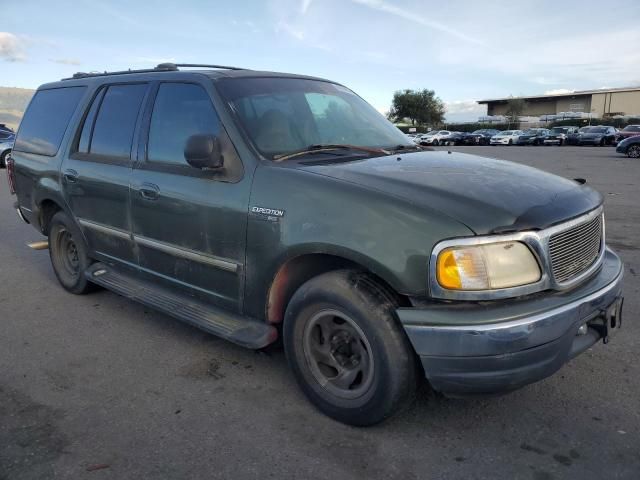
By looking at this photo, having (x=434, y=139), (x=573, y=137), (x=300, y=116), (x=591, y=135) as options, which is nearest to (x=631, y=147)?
(x=591, y=135)

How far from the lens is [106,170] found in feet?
13.5

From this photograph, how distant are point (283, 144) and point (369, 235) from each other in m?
1.09

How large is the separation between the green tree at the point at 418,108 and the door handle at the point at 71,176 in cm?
7738

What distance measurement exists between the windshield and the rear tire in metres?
2.21

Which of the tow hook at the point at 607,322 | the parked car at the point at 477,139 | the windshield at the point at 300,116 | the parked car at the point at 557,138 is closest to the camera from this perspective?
the tow hook at the point at 607,322

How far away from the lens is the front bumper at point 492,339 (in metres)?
2.33

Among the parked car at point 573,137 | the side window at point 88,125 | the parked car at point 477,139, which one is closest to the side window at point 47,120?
the side window at point 88,125

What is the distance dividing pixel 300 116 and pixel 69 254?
2956 millimetres

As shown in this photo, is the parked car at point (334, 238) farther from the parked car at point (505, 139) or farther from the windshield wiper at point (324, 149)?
the parked car at point (505, 139)

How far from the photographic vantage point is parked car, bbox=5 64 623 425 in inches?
95.0

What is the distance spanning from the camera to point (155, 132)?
3.80m

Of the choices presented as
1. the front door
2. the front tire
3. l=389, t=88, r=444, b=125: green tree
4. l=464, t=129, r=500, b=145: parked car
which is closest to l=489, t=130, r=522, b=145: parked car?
l=464, t=129, r=500, b=145: parked car

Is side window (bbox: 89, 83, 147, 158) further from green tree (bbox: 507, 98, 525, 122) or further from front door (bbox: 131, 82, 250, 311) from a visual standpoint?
green tree (bbox: 507, 98, 525, 122)

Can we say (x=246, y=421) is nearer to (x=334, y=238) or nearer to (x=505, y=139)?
(x=334, y=238)
